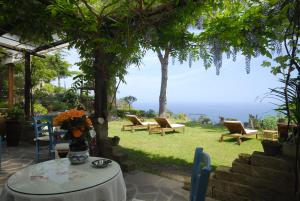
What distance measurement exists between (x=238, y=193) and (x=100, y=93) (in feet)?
9.75

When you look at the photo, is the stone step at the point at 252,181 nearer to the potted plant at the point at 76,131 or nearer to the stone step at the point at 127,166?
the stone step at the point at 127,166

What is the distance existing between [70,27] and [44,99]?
12.5 meters

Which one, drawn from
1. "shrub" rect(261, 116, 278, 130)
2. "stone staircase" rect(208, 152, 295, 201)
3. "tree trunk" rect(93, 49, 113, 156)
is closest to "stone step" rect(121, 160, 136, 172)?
"tree trunk" rect(93, 49, 113, 156)

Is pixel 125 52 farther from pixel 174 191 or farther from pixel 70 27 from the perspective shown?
pixel 174 191

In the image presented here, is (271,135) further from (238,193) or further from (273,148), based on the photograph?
(238,193)

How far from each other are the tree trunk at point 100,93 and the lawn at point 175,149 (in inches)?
37.2

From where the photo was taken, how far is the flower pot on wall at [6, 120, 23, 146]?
6.22 meters

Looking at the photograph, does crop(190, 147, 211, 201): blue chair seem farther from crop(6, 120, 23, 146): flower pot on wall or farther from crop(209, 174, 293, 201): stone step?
crop(6, 120, 23, 146): flower pot on wall

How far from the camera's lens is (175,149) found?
647cm

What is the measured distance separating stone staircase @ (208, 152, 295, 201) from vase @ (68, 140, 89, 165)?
5.97 ft

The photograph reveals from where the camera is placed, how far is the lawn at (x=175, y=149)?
4996mm

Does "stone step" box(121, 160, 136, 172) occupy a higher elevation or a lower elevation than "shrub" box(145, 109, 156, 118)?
lower

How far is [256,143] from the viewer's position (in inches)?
290

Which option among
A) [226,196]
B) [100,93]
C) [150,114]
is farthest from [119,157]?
[150,114]
